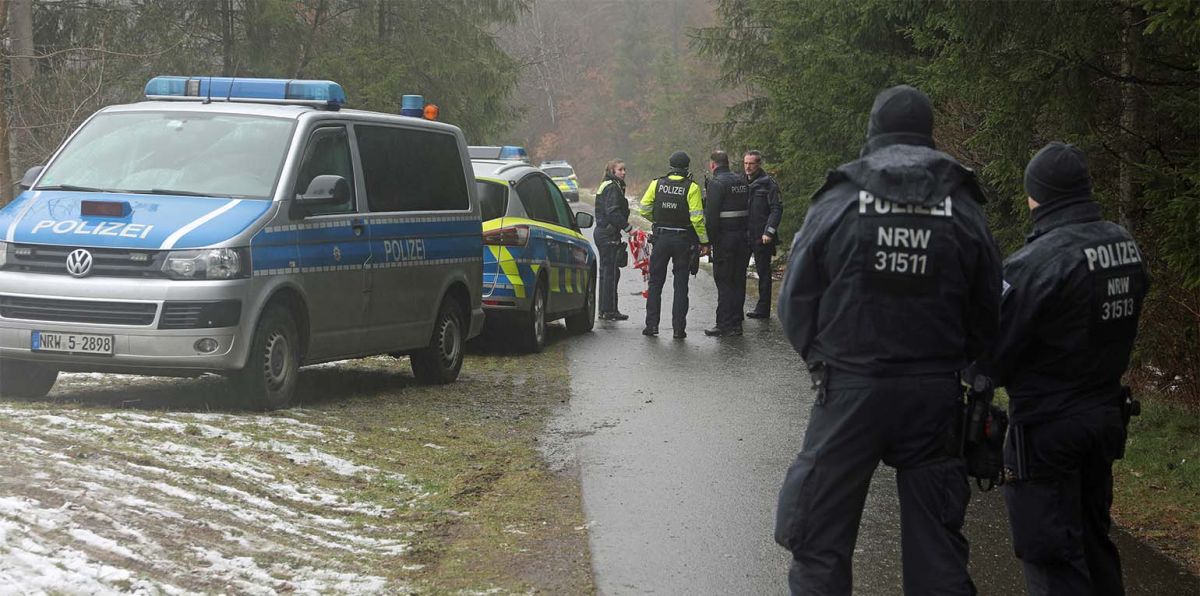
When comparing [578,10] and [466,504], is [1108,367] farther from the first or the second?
[578,10]

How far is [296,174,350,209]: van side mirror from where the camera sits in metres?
9.70

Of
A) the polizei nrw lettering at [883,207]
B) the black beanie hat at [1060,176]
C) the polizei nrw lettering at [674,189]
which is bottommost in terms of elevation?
the polizei nrw lettering at [674,189]

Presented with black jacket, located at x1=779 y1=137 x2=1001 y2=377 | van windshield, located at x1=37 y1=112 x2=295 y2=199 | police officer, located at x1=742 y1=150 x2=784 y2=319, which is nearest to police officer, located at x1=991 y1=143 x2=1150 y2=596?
black jacket, located at x1=779 y1=137 x2=1001 y2=377

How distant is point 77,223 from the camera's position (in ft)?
29.8

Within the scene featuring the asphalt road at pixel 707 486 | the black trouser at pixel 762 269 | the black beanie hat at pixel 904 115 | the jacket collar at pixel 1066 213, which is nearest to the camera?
the black beanie hat at pixel 904 115

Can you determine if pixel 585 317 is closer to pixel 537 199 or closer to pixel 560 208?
pixel 560 208

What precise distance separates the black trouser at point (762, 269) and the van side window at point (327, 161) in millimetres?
8169

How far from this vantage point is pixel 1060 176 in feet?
17.4

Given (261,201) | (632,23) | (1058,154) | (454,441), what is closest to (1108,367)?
(1058,154)

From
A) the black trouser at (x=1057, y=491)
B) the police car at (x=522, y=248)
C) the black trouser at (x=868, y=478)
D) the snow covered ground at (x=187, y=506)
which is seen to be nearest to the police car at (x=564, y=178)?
the police car at (x=522, y=248)

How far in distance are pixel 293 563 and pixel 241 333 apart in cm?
327

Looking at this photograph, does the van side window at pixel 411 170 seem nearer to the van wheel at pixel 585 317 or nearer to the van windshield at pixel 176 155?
the van windshield at pixel 176 155

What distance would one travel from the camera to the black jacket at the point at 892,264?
4656 mm

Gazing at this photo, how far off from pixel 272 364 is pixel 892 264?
5.68 m
